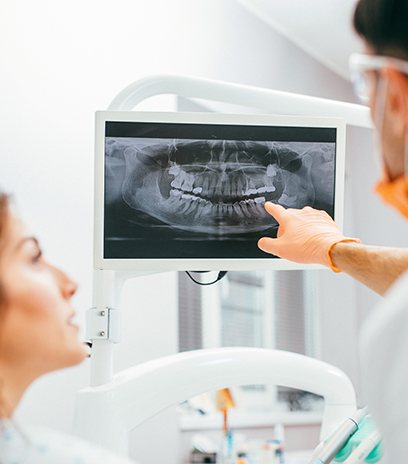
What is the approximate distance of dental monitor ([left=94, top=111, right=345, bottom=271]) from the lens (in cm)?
180

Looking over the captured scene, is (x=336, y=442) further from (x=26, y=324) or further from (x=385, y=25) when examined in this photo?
(x=385, y=25)

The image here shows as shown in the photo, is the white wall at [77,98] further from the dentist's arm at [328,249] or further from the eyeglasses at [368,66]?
the eyeglasses at [368,66]

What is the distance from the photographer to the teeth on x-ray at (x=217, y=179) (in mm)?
1828

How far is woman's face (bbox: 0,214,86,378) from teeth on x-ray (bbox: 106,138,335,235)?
535 millimetres

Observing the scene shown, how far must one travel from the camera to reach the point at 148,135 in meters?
1.81

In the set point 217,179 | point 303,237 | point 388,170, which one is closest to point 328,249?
point 303,237

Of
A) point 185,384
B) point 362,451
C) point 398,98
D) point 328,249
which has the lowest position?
point 362,451

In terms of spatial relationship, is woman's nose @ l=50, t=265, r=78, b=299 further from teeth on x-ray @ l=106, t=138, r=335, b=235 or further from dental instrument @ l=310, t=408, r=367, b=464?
dental instrument @ l=310, t=408, r=367, b=464

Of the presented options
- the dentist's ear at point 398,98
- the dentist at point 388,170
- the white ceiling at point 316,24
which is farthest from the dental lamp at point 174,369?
the white ceiling at point 316,24

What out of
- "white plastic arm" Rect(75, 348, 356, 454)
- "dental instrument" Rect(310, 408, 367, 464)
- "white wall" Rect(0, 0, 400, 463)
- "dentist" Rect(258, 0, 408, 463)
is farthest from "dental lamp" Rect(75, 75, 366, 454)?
"dentist" Rect(258, 0, 408, 463)

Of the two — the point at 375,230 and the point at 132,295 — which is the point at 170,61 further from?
the point at 375,230

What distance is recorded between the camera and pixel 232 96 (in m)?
2.00

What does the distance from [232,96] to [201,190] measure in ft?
0.87

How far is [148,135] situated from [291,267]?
438 mm
